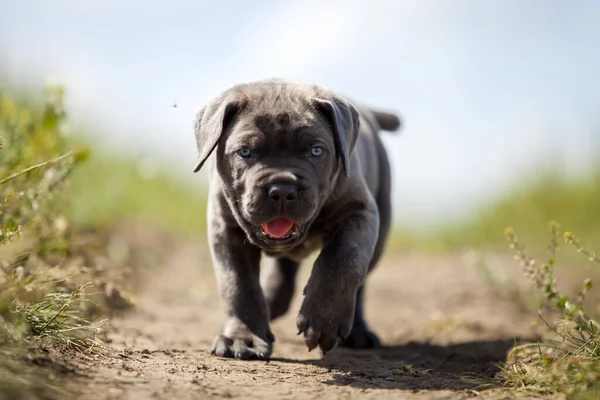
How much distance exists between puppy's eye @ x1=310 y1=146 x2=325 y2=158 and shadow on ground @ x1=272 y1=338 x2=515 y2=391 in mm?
1196

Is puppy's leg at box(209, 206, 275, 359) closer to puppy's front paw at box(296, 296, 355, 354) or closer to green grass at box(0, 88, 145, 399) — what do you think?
puppy's front paw at box(296, 296, 355, 354)

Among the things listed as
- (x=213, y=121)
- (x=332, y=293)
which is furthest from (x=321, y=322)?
(x=213, y=121)

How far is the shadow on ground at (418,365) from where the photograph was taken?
12.2 ft

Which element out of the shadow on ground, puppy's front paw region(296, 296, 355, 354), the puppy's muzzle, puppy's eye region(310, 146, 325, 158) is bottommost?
the shadow on ground

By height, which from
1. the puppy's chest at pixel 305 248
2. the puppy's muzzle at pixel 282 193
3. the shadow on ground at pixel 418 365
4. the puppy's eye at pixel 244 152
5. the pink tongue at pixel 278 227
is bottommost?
the shadow on ground at pixel 418 365

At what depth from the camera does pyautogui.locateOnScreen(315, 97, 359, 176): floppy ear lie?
4.21m

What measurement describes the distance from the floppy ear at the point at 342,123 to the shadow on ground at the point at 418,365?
112 centimetres

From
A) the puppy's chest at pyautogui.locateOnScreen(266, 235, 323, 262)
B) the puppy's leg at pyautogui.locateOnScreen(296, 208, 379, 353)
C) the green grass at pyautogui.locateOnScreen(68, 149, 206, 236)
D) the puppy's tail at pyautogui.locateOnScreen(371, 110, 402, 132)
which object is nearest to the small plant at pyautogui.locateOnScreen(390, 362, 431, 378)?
the puppy's leg at pyautogui.locateOnScreen(296, 208, 379, 353)

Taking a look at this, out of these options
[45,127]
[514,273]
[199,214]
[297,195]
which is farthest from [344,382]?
[199,214]

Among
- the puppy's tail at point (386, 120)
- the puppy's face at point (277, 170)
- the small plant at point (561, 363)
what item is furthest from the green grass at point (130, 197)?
the small plant at point (561, 363)

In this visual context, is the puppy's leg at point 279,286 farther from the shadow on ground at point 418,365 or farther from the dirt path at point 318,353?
the shadow on ground at point 418,365

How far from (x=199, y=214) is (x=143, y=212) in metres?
1.71

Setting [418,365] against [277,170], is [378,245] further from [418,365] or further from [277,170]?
[277,170]

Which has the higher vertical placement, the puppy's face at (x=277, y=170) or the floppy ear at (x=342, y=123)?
the floppy ear at (x=342, y=123)
